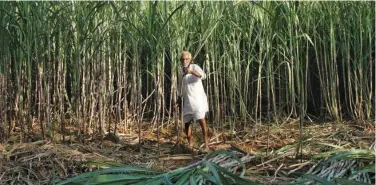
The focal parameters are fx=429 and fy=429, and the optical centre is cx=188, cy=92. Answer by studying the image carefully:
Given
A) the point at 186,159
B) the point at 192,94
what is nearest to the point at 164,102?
the point at 192,94

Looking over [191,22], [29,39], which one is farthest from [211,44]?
[29,39]

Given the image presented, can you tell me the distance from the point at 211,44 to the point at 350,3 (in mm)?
1614

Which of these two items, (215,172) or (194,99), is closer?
(215,172)

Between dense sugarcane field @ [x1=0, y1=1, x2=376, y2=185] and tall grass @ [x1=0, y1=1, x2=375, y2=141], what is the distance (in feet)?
0.06

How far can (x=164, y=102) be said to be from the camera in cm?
428

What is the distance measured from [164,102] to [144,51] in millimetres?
1088

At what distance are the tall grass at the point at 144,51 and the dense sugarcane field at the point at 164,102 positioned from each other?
17 millimetres

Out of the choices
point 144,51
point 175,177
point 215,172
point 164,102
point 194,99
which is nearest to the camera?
point 215,172

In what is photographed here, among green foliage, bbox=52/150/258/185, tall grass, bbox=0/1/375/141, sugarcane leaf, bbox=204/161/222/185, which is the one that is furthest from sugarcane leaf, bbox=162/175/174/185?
tall grass, bbox=0/1/375/141

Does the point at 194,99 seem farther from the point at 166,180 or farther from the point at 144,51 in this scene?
the point at 166,180

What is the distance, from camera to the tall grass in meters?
3.55

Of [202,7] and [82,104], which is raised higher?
[202,7]

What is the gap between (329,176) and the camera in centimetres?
242

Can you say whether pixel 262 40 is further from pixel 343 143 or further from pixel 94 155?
pixel 94 155
